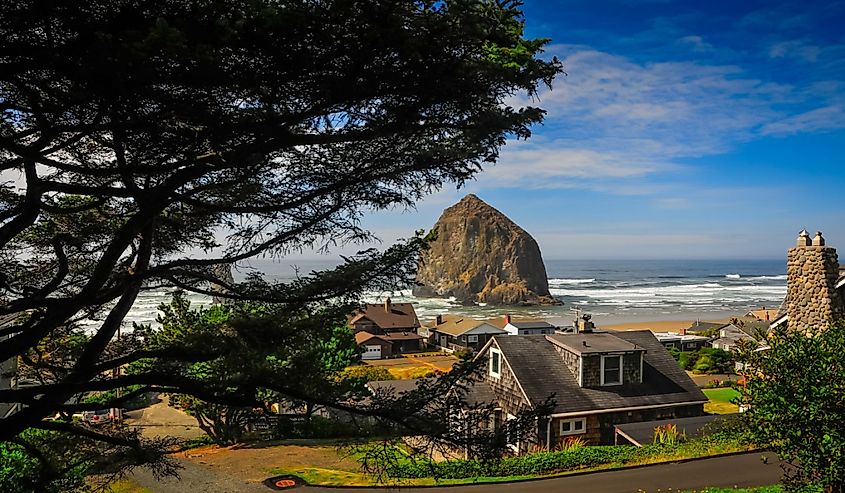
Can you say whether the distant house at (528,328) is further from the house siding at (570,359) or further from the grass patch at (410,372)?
the house siding at (570,359)

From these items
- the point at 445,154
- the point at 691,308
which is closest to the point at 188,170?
the point at 445,154

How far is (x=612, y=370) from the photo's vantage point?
17094mm

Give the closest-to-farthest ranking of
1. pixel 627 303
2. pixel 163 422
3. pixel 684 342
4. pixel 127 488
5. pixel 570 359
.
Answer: pixel 127 488 < pixel 570 359 < pixel 163 422 < pixel 684 342 < pixel 627 303

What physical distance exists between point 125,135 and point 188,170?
0.49 m

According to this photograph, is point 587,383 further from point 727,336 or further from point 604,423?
point 727,336

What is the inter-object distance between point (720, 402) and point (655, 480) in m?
14.2

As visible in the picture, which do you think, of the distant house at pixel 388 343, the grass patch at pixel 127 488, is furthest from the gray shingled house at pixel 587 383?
the distant house at pixel 388 343

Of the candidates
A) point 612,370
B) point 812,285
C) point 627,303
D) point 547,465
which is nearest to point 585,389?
point 612,370

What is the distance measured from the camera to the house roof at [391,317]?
4607 cm

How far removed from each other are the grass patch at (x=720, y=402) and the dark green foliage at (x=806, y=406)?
1275 cm

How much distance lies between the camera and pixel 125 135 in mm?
4082

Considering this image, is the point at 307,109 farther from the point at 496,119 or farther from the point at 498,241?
the point at 498,241

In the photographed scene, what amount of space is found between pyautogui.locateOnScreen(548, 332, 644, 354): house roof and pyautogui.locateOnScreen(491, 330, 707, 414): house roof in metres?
0.23

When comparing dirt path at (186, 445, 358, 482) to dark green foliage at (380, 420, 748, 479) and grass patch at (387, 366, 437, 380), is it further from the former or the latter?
grass patch at (387, 366, 437, 380)
